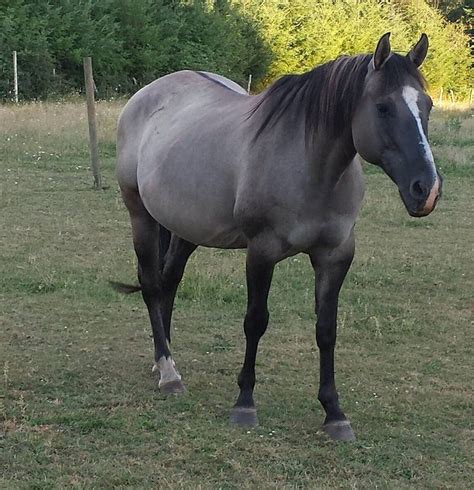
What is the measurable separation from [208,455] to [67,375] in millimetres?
1296

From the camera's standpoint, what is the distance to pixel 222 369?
15.0 ft

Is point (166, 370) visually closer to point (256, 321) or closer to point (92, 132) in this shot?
point (256, 321)

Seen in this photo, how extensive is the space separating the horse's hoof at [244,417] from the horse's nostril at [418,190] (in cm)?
147

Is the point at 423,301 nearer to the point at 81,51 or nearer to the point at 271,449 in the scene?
the point at 271,449

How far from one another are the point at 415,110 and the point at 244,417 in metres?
1.72

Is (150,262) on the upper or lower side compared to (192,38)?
lower

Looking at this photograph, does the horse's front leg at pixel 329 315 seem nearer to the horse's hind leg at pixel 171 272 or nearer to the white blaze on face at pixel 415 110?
the white blaze on face at pixel 415 110

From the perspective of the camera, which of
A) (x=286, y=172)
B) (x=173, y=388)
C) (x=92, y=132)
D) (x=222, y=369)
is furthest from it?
(x=92, y=132)

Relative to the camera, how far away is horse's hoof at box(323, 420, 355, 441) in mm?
3615

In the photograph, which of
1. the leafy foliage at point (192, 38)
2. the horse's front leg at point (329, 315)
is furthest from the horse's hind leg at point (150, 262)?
the leafy foliage at point (192, 38)

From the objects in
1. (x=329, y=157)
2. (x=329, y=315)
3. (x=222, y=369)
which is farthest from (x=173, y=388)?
(x=329, y=157)

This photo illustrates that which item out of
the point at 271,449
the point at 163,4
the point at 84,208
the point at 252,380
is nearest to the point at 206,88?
the point at 252,380

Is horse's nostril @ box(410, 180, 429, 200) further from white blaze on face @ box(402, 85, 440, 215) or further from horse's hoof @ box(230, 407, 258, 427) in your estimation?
horse's hoof @ box(230, 407, 258, 427)

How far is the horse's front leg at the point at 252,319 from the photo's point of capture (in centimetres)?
363
